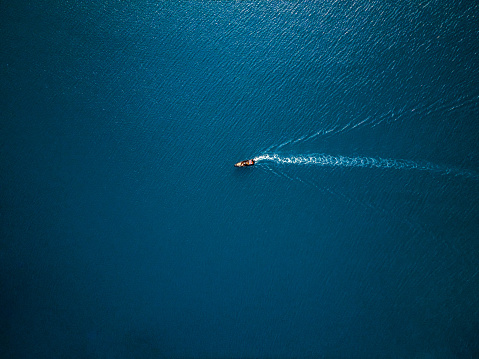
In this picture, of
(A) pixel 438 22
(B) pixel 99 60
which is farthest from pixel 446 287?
(B) pixel 99 60

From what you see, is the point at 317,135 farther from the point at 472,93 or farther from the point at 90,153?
the point at 90,153

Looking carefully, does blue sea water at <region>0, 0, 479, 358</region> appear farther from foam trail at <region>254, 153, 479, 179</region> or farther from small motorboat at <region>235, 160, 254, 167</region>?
small motorboat at <region>235, 160, 254, 167</region>

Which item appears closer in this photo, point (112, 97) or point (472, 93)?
point (472, 93)

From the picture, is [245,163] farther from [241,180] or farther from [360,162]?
[360,162]

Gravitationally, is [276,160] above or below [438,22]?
below

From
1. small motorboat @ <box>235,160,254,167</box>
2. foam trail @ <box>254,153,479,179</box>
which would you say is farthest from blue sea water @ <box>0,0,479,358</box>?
small motorboat @ <box>235,160,254,167</box>

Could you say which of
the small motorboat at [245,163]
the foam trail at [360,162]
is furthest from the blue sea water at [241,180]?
the small motorboat at [245,163]

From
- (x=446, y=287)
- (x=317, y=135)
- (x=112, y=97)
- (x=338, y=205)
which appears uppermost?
(x=112, y=97)
